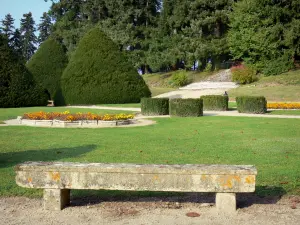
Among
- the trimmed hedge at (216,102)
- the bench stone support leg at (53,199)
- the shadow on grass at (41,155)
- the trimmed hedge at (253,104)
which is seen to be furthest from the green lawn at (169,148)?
the trimmed hedge at (216,102)

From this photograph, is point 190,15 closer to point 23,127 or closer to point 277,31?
point 277,31

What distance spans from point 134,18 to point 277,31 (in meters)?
23.2

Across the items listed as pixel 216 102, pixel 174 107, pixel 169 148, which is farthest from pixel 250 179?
pixel 216 102

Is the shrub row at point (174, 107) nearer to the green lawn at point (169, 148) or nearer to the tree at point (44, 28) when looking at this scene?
the green lawn at point (169, 148)

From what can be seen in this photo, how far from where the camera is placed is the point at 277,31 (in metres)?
39.5

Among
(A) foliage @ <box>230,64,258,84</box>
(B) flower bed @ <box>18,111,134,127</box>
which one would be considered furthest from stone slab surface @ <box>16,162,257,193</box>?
(A) foliage @ <box>230,64,258,84</box>

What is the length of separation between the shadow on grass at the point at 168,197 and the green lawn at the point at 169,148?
2.1 inches

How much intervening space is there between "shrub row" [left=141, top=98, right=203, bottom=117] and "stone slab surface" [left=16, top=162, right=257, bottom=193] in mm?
13442

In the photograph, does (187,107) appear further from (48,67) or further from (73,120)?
(48,67)

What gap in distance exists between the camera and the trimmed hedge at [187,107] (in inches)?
696

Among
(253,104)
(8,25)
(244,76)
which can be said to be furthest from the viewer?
(8,25)

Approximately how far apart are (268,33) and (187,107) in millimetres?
25802

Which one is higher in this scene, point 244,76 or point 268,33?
point 268,33

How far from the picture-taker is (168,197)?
197 inches
